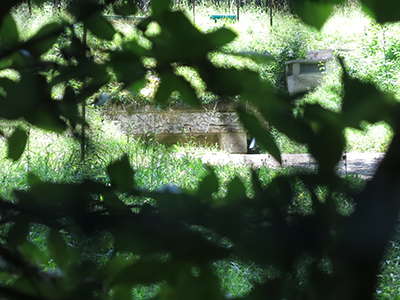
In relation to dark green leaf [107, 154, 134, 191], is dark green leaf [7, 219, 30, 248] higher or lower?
lower

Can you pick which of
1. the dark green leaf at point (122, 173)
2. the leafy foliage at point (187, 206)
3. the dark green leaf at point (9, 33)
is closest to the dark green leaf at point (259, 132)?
the leafy foliage at point (187, 206)

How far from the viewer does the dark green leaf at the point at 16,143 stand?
0.58 m

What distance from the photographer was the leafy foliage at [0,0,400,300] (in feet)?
0.99

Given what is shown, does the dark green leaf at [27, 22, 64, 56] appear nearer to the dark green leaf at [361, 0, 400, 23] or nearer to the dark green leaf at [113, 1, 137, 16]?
the dark green leaf at [113, 1, 137, 16]

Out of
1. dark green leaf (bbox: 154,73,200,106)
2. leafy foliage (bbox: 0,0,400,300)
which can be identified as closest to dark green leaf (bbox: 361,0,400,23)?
leafy foliage (bbox: 0,0,400,300)

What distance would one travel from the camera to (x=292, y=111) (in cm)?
41

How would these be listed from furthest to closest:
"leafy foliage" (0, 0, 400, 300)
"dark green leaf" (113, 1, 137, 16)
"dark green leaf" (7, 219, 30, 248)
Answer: "dark green leaf" (113, 1, 137, 16) < "dark green leaf" (7, 219, 30, 248) < "leafy foliage" (0, 0, 400, 300)

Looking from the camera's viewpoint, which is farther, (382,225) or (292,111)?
(292,111)

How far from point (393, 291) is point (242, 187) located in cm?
322

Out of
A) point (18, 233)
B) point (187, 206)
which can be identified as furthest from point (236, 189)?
point (18, 233)

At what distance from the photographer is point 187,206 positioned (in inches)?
17.6

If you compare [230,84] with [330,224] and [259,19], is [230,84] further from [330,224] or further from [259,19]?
[259,19]

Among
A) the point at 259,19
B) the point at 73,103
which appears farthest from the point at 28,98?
the point at 259,19

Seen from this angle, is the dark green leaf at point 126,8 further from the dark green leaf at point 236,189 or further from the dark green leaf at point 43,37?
the dark green leaf at point 236,189
